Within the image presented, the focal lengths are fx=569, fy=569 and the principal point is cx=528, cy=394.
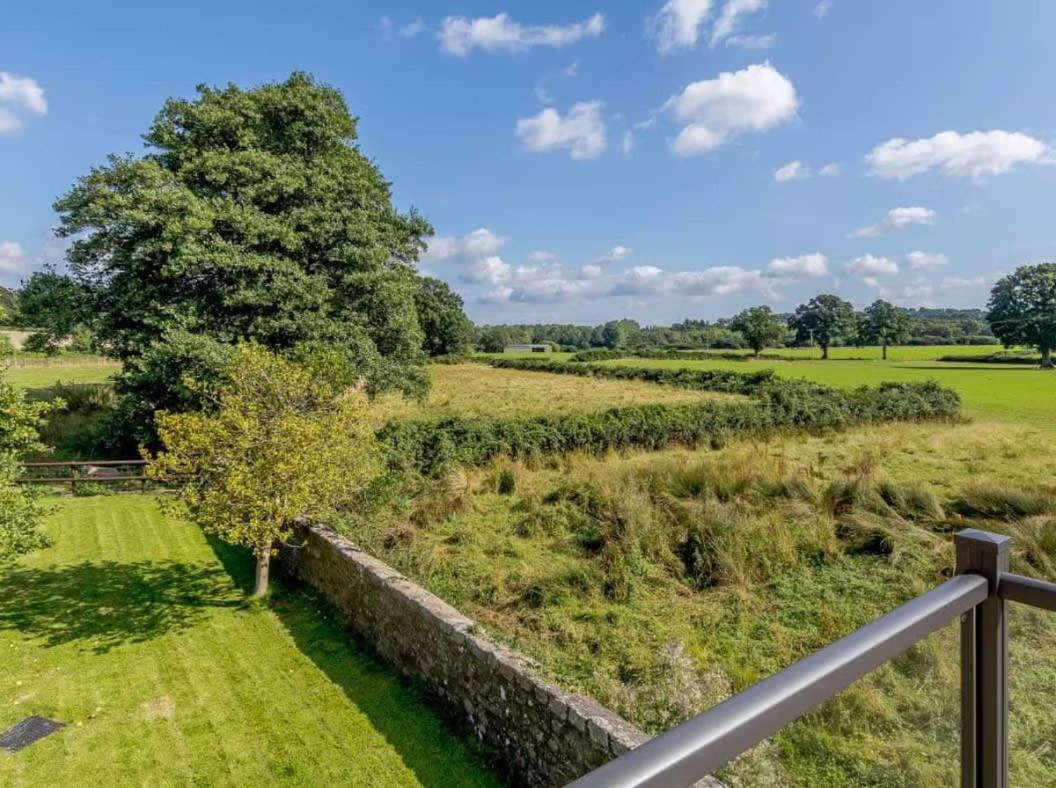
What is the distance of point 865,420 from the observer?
19.8 meters

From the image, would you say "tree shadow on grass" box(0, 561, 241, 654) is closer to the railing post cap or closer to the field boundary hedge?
the field boundary hedge

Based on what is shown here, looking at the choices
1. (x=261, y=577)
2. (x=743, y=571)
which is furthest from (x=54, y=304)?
(x=743, y=571)

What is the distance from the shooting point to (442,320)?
55.5 metres

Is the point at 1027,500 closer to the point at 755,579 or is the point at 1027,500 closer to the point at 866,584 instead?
the point at 866,584

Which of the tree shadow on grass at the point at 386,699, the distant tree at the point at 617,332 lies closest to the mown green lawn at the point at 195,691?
the tree shadow on grass at the point at 386,699

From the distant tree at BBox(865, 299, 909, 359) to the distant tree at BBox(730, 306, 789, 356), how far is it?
9.31 m

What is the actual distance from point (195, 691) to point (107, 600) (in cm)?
343

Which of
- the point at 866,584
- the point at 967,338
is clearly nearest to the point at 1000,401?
the point at 866,584

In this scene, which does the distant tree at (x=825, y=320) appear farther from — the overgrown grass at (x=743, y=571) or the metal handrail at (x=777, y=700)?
the metal handrail at (x=777, y=700)

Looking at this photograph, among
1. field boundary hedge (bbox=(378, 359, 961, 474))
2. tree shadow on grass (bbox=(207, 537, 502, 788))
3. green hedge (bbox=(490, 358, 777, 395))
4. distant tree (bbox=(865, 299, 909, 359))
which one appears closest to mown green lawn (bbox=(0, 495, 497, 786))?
tree shadow on grass (bbox=(207, 537, 502, 788))

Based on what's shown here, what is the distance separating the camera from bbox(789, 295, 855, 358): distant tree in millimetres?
68188

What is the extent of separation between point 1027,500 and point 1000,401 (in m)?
20.5

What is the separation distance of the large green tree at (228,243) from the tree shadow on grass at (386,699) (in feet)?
26.5

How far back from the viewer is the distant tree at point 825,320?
68188mm
